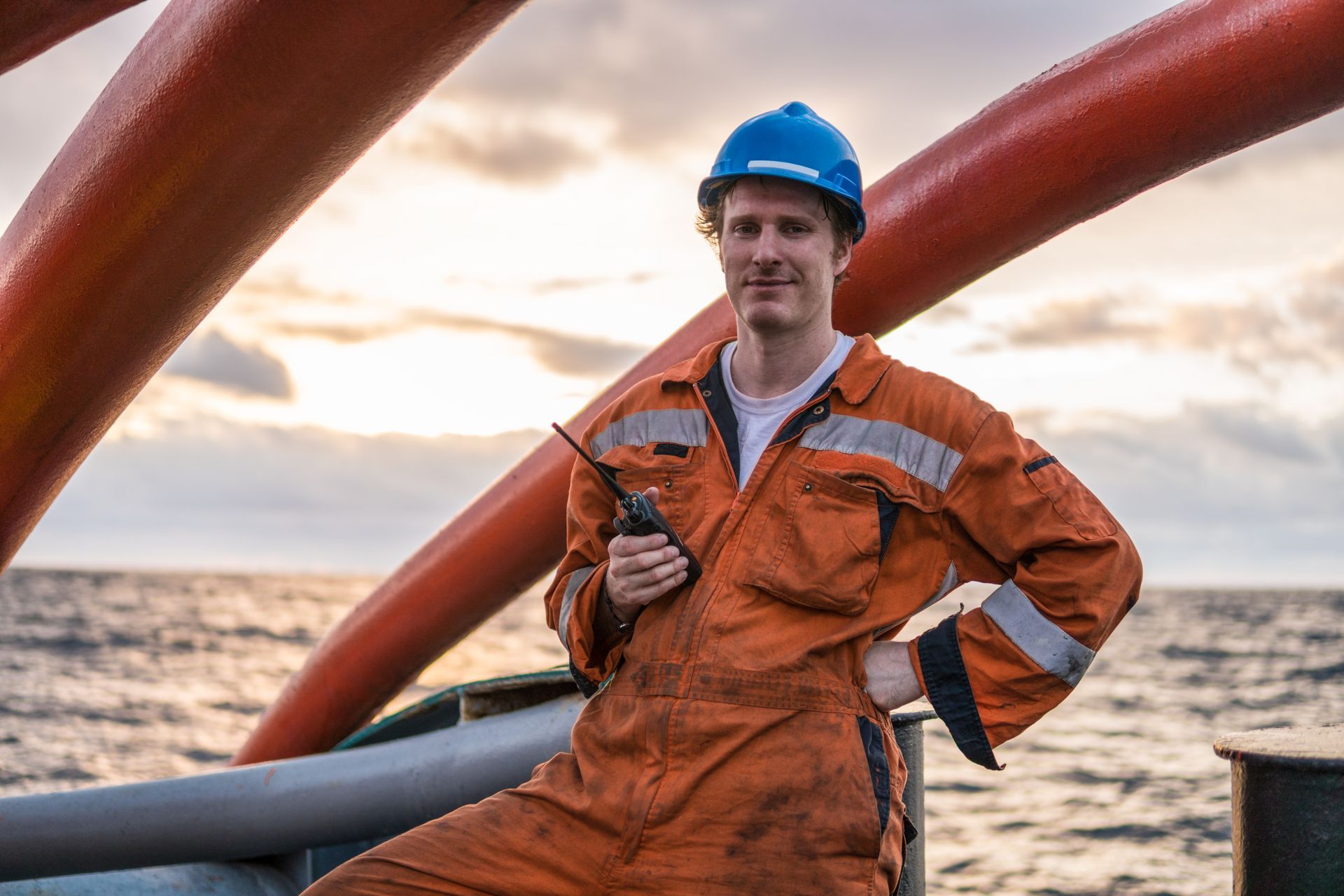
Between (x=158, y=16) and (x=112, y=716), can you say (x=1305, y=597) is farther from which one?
(x=158, y=16)

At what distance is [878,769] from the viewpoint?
83.6 inches

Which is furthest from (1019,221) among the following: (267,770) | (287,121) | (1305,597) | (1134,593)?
(1305,597)

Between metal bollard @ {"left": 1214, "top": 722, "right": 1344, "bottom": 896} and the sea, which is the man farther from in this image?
the sea

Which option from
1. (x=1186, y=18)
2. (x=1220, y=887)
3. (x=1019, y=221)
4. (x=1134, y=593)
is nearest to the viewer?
(x=1134, y=593)

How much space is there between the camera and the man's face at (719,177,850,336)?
2.35 m

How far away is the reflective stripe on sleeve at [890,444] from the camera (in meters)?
2.24

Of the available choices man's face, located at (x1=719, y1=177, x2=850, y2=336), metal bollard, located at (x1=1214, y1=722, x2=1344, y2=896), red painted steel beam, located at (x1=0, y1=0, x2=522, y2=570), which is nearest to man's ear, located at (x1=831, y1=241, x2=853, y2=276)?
man's face, located at (x1=719, y1=177, x2=850, y2=336)

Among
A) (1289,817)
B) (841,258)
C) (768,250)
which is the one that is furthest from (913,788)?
(768,250)

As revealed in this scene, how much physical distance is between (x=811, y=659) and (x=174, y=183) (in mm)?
1757

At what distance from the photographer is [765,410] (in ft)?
8.01

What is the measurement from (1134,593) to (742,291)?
97 cm

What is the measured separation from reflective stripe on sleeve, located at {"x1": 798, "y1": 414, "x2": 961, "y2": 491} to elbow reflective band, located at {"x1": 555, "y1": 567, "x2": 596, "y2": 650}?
22.3 inches

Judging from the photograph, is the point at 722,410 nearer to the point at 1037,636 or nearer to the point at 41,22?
the point at 1037,636

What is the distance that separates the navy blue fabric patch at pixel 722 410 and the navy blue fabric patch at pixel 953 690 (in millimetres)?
510
